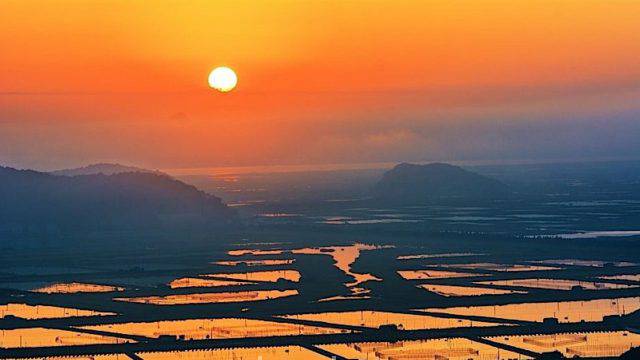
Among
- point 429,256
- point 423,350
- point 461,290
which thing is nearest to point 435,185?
point 429,256

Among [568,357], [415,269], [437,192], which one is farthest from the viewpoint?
[437,192]

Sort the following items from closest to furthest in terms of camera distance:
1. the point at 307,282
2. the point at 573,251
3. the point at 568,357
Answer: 1. the point at 568,357
2. the point at 307,282
3. the point at 573,251

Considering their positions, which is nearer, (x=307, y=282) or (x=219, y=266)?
(x=307, y=282)

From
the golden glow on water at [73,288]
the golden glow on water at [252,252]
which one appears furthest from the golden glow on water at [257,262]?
the golden glow on water at [73,288]

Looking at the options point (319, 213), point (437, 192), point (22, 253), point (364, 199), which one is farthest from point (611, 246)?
point (437, 192)

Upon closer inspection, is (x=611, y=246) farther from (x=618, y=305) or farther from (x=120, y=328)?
(x=120, y=328)

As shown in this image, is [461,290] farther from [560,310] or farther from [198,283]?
[198,283]

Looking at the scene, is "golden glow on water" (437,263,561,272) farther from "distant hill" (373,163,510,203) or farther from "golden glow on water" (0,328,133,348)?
"distant hill" (373,163,510,203)

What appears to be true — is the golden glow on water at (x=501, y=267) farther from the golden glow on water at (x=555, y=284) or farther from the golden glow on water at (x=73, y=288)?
the golden glow on water at (x=73, y=288)
